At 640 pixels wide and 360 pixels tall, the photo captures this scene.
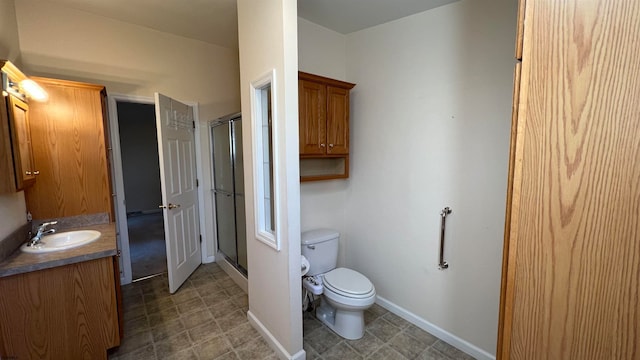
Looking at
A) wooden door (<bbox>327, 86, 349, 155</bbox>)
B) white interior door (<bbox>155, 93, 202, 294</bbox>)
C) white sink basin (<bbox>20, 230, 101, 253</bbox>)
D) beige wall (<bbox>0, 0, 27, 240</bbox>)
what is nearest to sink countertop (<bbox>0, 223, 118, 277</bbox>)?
white sink basin (<bbox>20, 230, 101, 253</bbox>)

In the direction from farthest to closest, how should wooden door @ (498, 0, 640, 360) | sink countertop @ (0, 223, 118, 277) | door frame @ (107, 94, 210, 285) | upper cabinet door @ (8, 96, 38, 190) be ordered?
door frame @ (107, 94, 210, 285)
upper cabinet door @ (8, 96, 38, 190)
sink countertop @ (0, 223, 118, 277)
wooden door @ (498, 0, 640, 360)

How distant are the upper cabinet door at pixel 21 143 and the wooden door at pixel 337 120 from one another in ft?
6.90

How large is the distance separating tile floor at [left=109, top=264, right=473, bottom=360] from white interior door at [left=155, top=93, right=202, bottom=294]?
355 millimetres

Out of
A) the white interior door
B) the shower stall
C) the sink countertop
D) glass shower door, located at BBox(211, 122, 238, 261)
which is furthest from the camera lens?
glass shower door, located at BBox(211, 122, 238, 261)

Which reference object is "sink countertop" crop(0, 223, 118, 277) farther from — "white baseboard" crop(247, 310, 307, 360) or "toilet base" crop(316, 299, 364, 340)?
"toilet base" crop(316, 299, 364, 340)

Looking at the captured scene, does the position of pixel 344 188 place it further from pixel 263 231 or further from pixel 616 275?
pixel 616 275

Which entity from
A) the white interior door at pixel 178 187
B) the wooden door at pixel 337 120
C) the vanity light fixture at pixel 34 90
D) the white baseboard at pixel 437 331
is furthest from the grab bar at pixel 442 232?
the vanity light fixture at pixel 34 90

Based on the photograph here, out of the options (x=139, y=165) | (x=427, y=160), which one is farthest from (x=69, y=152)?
(x=139, y=165)

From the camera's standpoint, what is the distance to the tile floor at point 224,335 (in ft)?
6.30

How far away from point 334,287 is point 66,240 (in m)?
2.11

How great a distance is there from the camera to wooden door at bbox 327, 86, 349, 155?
2309 millimetres

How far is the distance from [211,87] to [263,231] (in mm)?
2213

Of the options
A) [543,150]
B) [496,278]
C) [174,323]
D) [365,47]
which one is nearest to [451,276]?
[496,278]

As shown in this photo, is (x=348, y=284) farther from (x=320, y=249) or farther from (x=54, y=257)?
(x=54, y=257)
